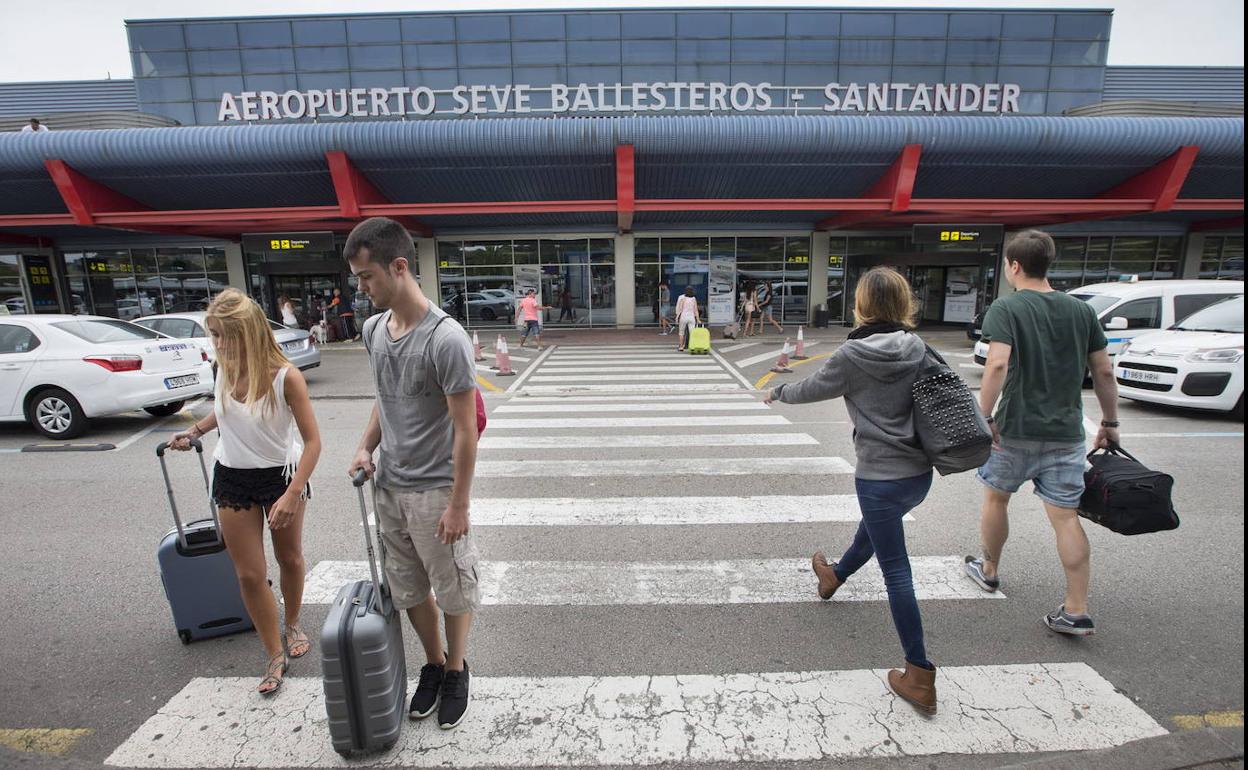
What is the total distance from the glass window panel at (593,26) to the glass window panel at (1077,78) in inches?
677

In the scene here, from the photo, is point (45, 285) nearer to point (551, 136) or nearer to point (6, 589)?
point (551, 136)

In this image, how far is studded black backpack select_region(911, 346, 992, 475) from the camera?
2555 millimetres

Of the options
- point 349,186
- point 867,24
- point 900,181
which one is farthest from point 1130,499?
point 867,24

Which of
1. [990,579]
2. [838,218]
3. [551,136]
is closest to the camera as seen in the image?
[990,579]

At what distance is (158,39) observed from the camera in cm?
2325

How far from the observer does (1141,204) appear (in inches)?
647

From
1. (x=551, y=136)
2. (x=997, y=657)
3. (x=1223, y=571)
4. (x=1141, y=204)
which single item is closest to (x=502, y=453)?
(x=997, y=657)

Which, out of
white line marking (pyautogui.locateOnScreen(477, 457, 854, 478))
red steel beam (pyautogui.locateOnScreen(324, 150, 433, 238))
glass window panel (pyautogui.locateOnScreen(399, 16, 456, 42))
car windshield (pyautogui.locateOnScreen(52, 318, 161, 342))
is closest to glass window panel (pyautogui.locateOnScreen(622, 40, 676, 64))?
glass window panel (pyautogui.locateOnScreen(399, 16, 456, 42))

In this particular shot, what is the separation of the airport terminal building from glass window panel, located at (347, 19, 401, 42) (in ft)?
0.25

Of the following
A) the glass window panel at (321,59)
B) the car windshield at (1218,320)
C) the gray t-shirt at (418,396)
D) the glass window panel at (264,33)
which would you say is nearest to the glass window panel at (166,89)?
the glass window panel at (264,33)

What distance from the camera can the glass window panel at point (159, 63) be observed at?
23.4 m

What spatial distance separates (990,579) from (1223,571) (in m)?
1.68

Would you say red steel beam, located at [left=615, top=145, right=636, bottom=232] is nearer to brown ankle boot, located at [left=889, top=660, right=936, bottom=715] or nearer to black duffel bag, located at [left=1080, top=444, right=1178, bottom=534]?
black duffel bag, located at [left=1080, top=444, right=1178, bottom=534]

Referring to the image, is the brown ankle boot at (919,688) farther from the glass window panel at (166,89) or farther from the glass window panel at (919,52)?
the glass window panel at (166,89)
